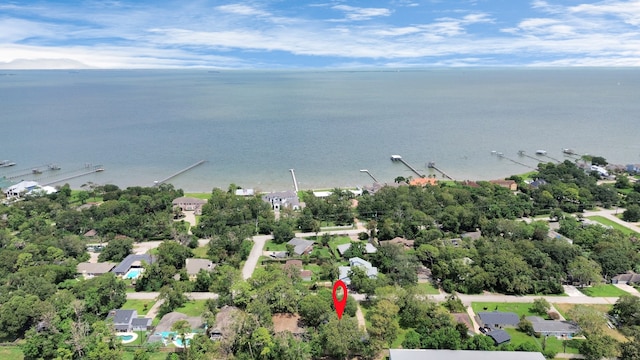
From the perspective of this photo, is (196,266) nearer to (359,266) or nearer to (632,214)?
(359,266)

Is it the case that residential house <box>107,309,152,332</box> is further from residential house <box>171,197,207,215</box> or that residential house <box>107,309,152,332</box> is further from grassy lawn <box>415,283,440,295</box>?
residential house <box>171,197,207,215</box>

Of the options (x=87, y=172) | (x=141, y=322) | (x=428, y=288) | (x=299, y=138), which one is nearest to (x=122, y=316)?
(x=141, y=322)

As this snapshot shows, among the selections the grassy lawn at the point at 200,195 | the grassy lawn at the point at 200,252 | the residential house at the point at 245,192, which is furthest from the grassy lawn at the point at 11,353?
the residential house at the point at 245,192

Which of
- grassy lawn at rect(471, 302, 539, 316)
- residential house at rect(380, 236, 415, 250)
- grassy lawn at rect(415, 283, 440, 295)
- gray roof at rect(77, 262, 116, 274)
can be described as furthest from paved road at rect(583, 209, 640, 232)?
gray roof at rect(77, 262, 116, 274)

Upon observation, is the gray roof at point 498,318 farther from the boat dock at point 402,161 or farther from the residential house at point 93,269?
the boat dock at point 402,161

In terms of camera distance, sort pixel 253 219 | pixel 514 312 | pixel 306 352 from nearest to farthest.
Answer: pixel 306 352, pixel 514 312, pixel 253 219

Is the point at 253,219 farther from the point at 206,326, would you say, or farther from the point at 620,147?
the point at 620,147

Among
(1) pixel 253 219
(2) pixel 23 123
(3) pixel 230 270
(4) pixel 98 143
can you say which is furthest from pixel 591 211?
(2) pixel 23 123
